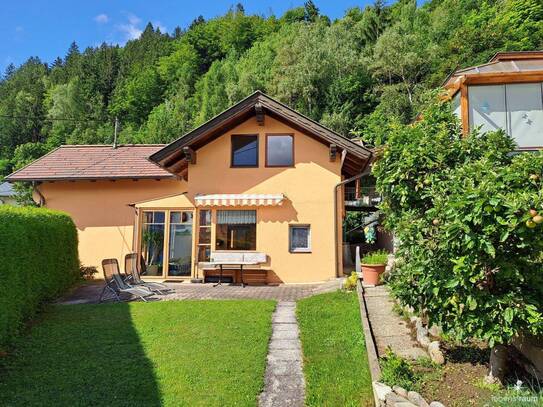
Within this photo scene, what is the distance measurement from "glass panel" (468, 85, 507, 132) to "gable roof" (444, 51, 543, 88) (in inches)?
20.9

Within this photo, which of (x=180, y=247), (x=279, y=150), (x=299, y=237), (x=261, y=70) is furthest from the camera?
(x=261, y=70)

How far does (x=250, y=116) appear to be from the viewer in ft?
69.1

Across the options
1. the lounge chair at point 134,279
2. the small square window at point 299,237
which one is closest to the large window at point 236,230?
the small square window at point 299,237

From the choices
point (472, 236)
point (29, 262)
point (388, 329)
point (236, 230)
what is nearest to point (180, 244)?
point (236, 230)

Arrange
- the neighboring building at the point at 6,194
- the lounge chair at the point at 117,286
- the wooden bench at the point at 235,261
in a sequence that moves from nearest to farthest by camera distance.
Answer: the lounge chair at the point at 117,286 → the wooden bench at the point at 235,261 → the neighboring building at the point at 6,194

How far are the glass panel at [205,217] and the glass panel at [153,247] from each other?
2470 millimetres

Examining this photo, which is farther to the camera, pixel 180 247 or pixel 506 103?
pixel 180 247

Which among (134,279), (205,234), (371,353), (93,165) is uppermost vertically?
(93,165)

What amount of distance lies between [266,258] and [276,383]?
12.2 m

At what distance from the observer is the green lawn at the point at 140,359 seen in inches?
273

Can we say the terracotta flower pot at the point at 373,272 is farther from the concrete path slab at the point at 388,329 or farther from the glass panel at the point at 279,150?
the glass panel at the point at 279,150

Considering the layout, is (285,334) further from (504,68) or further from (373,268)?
(504,68)

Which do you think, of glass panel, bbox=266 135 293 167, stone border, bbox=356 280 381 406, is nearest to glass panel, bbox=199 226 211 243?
glass panel, bbox=266 135 293 167

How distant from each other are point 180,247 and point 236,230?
3.45m
